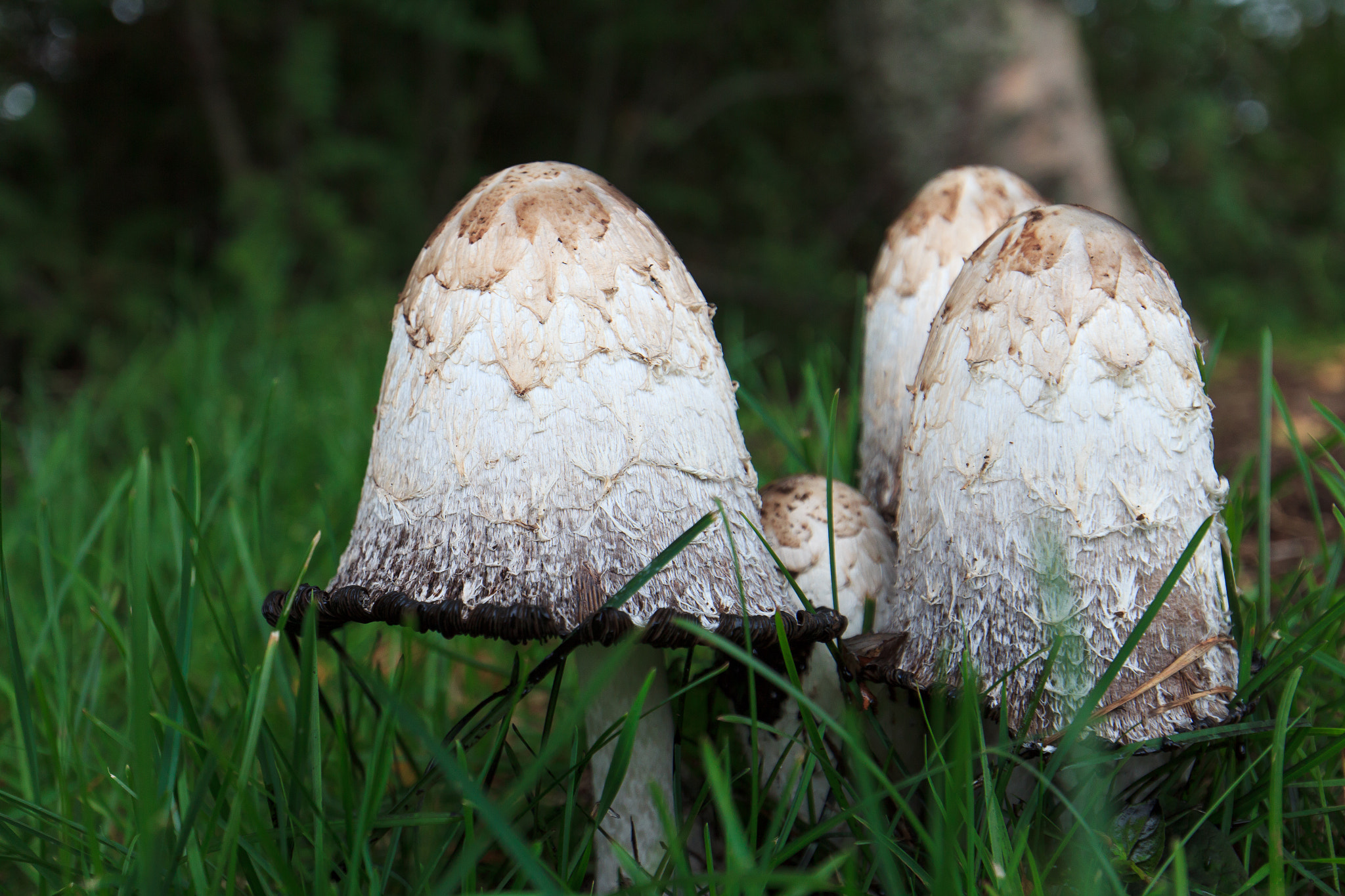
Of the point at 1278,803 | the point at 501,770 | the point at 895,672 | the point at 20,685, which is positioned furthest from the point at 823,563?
the point at 20,685

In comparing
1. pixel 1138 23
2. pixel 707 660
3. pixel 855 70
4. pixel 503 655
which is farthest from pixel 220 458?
pixel 1138 23

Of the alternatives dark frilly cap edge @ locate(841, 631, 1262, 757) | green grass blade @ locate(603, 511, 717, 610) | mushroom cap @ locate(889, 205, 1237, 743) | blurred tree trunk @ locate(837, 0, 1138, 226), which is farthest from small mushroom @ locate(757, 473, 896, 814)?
blurred tree trunk @ locate(837, 0, 1138, 226)

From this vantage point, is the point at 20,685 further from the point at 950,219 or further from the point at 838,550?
the point at 950,219

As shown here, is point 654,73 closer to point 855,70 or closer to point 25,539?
point 855,70

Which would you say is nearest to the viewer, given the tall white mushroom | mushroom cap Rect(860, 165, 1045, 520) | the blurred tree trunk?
the tall white mushroom

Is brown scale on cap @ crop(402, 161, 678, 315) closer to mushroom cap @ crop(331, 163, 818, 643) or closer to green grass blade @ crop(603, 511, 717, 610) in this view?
A: mushroom cap @ crop(331, 163, 818, 643)
